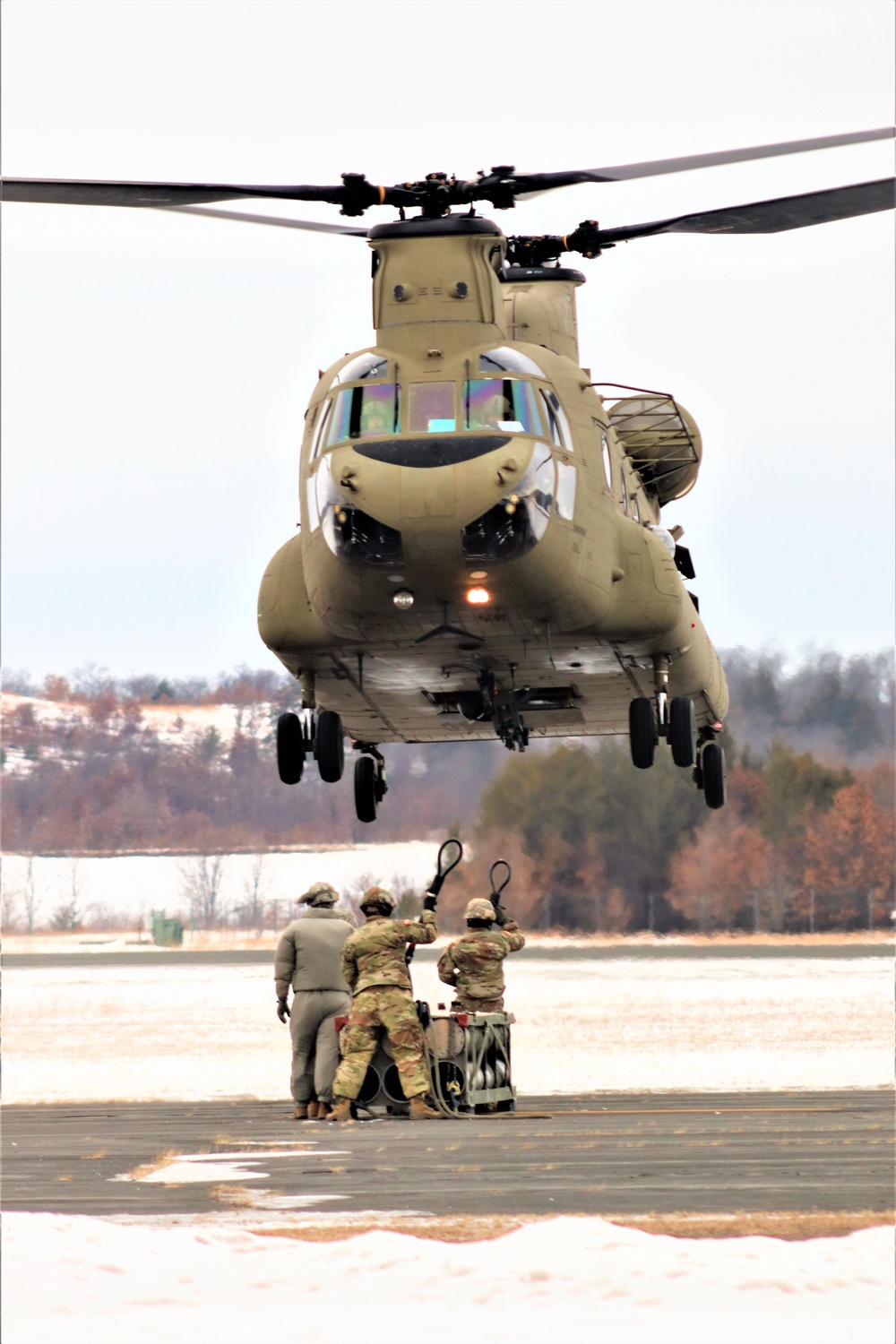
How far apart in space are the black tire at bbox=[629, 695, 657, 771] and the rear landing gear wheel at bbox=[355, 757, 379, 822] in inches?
137

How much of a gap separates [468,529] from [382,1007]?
12.5ft

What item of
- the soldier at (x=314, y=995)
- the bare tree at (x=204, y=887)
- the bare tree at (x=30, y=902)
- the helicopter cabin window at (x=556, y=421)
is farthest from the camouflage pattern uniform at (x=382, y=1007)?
the bare tree at (x=30, y=902)

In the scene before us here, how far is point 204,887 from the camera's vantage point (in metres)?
49.1

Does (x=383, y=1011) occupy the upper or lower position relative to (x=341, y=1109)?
upper

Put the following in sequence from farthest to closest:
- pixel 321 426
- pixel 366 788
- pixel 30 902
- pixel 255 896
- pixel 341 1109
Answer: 1. pixel 30 902
2. pixel 255 896
3. pixel 366 788
4. pixel 321 426
5. pixel 341 1109

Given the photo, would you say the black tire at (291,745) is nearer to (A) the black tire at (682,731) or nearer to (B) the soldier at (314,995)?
(B) the soldier at (314,995)

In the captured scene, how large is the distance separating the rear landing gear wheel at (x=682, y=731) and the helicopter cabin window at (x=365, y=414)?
440 centimetres

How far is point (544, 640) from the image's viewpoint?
659 inches

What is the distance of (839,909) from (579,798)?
7.48 meters

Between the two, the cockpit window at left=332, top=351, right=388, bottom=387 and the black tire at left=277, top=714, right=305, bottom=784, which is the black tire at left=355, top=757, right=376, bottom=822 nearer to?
the black tire at left=277, top=714, right=305, bottom=784

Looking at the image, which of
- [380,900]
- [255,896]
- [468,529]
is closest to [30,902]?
[255,896]

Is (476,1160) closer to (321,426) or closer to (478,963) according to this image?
(478,963)

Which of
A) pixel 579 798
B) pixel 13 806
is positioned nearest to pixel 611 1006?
pixel 579 798

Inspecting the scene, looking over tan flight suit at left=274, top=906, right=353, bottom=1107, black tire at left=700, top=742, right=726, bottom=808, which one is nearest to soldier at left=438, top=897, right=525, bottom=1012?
tan flight suit at left=274, top=906, right=353, bottom=1107
